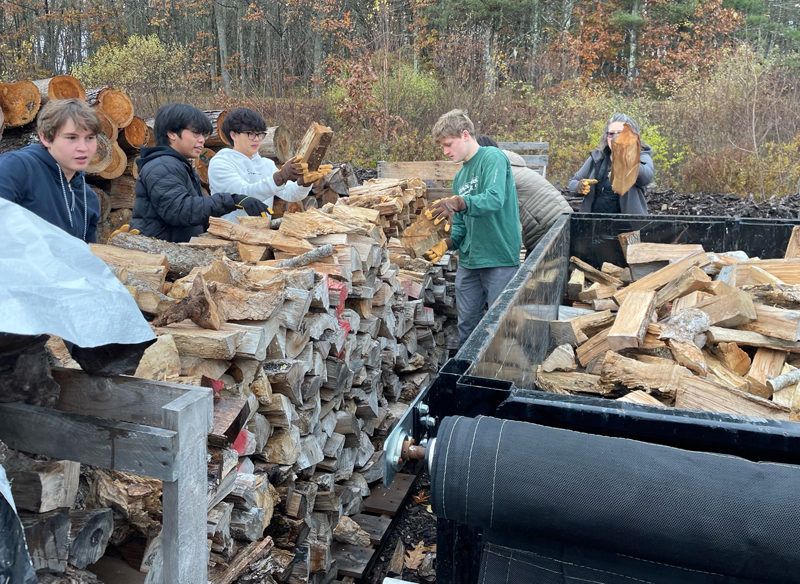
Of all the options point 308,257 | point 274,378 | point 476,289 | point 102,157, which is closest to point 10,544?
point 274,378

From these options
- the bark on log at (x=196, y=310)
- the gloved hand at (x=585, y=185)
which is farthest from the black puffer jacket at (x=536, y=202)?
the bark on log at (x=196, y=310)

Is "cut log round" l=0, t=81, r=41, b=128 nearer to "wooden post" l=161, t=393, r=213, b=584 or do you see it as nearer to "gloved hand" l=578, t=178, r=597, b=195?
"gloved hand" l=578, t=178, r=597, b=195

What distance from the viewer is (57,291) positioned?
119 centimetres

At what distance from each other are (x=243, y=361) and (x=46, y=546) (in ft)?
3.96

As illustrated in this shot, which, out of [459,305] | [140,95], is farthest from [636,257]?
[140,95]

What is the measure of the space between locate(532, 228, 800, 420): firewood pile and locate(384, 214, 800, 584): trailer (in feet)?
3.07

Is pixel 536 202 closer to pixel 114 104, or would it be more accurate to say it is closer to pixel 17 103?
pixel 114 104

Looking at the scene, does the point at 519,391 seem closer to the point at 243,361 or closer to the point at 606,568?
the point at 606,568

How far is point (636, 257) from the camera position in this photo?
4.19m

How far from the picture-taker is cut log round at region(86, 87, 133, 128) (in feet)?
20.7

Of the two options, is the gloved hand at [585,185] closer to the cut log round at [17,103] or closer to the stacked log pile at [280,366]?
the stacked log pile at [280,366]

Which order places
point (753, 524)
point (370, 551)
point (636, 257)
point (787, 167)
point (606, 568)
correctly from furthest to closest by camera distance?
point (787, 167) < point (636, 257) < point (370, 551) < point (606, 568) < point (753, 524)

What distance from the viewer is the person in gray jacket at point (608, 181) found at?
5359 millimetres

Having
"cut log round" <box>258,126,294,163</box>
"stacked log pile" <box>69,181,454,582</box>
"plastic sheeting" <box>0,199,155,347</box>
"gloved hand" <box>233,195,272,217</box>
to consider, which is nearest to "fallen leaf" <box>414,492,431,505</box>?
"stacked log pile" <box>69,181,454,582</box>
